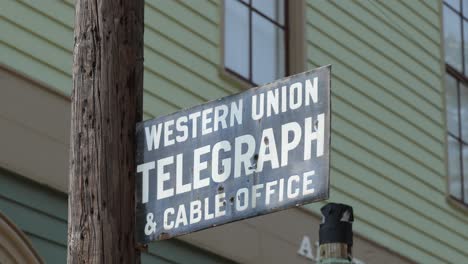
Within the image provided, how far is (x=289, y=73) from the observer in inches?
465

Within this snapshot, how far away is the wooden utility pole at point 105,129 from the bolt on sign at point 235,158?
7 cm

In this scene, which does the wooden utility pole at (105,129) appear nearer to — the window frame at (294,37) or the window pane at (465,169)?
the window frame at (294,37)

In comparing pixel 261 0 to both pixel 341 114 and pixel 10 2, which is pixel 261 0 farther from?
pixel 10 2

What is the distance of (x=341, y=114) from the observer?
39.7 ft

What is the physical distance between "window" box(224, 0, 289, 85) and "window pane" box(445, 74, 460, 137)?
2.88 meters

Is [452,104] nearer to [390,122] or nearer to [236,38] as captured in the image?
[390,122]

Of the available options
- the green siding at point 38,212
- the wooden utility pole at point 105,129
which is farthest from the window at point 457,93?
the wooden utility pole at point 105,129

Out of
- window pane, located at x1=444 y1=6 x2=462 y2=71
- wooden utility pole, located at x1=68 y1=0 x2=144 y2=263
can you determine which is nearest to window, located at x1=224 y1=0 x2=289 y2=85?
window pane, located at x1=444 y1=6 x2=462 y2=71

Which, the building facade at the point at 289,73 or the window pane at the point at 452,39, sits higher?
the window pane at the point at 452,39

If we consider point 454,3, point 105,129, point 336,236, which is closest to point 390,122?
point 454,3

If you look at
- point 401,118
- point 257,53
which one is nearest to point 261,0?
point 257,53

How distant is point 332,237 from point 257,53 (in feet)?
22.7

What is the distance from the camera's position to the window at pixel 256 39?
11.2 m

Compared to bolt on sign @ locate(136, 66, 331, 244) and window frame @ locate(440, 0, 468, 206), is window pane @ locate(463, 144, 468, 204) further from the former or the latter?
bolt on sign @ locate(136, 66, 331, 244)
